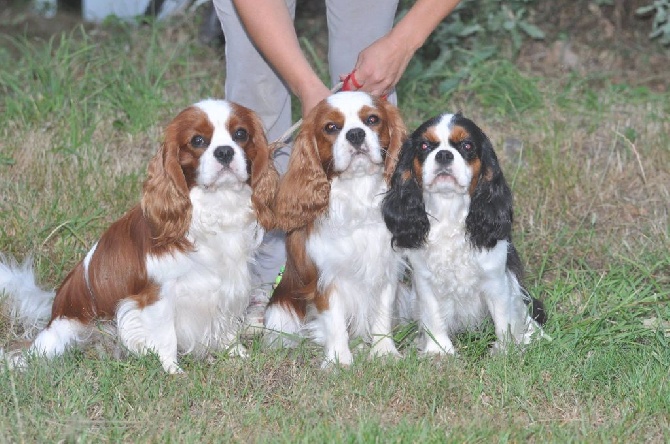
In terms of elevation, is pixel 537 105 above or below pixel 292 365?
above

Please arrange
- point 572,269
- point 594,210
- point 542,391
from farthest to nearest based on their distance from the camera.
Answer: point 594,210, point 572,269, point 542,391

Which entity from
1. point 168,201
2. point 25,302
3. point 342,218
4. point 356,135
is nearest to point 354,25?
point 356,135

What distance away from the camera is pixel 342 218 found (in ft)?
15.5

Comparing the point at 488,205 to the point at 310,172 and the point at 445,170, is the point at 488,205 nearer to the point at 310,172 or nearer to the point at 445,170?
the point at 445,170

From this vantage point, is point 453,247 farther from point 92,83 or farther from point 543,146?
point 92,83

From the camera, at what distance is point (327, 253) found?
473cm

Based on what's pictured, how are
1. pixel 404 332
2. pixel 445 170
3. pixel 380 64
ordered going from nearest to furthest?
pixel 445 170
pixel 380 64
pixel 404 332

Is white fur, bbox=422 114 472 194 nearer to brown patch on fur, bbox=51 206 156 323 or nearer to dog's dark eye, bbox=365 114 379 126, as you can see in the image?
dog's dark eye, bbox=365 114 379 126

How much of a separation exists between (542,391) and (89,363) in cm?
176

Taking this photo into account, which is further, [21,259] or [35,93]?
[35,93]

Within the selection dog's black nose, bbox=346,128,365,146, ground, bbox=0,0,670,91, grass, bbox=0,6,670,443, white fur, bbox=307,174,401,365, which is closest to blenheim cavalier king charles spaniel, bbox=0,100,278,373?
grass, bbox=0,6,670,443

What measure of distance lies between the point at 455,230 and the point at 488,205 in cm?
18

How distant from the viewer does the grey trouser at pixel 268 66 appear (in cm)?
523

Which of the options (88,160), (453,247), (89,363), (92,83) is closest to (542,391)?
(453,247)
